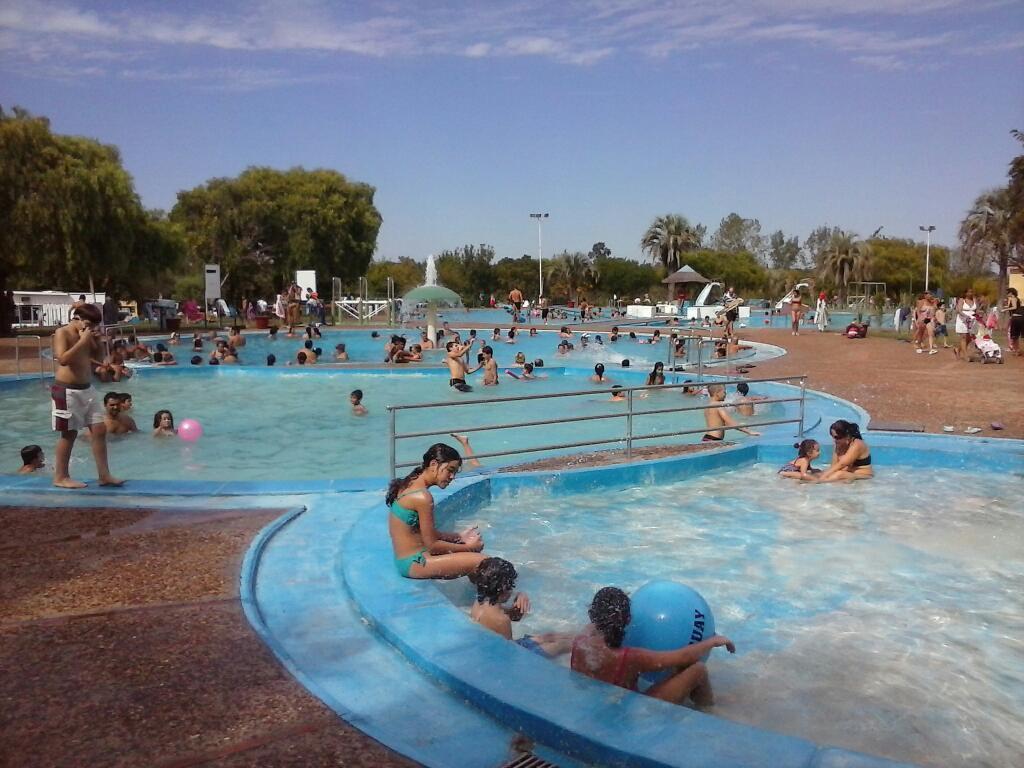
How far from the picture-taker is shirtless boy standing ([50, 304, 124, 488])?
7258mm

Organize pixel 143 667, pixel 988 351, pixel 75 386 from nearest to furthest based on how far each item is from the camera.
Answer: pixel 143 667 < pixel 75 386 < pixel 988 351

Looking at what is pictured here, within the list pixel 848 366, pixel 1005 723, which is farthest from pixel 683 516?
pixel 848 366

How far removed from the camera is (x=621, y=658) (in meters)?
4.09

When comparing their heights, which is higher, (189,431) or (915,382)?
(915,382)

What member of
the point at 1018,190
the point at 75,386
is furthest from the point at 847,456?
the point at 1018,190

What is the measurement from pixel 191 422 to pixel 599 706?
38.4 feet

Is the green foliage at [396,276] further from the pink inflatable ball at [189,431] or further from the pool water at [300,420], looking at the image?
the pink inflatable ball at [189,431]

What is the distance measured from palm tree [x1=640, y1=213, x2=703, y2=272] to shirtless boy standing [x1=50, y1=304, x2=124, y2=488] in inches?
2818

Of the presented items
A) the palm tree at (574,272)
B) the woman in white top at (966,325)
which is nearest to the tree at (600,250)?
the palm tree at (574,272)

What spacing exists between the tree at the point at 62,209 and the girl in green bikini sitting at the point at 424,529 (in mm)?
27919

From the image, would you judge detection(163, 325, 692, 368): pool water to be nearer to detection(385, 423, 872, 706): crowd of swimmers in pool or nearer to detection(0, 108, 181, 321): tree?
detection(0, 108, 181, 321): tree

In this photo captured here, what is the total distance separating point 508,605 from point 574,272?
2948 inches

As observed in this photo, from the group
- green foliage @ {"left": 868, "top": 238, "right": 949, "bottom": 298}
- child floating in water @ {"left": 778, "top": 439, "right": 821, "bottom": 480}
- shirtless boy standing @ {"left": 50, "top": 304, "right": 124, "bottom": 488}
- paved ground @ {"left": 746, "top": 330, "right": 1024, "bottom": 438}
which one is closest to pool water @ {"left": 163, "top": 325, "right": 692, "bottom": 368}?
paved ground @ {"left": 746, "top": 330, "right": 1024, "bottom": 438}

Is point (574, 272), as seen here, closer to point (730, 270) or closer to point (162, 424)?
point (730, 270)
